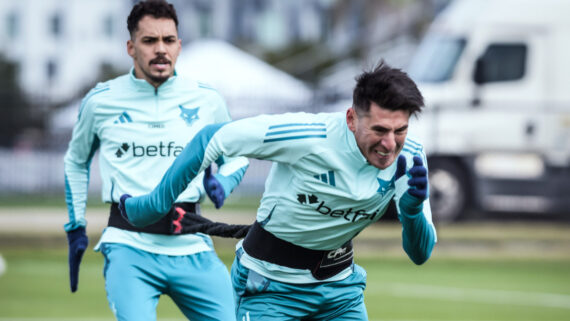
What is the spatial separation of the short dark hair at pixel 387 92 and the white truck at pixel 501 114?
12.5 metres

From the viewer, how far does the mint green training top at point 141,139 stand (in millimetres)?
5574

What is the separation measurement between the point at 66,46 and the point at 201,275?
231 feet

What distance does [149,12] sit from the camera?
19.0 ft

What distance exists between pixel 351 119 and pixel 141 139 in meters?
1.58

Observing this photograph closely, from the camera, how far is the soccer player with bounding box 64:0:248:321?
547 cm

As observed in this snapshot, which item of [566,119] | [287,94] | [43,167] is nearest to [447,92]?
[566,119]

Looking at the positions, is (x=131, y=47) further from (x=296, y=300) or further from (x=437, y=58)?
(x=437, y=58)

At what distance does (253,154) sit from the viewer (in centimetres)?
→ 461

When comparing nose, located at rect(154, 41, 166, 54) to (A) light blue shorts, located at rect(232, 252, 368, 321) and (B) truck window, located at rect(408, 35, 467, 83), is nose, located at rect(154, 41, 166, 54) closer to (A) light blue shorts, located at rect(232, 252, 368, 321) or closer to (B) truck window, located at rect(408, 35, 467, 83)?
(A) light blue shorts, located at rect(232, 252, 368, 321)

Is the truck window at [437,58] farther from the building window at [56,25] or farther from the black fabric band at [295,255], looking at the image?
the building window at [56,25]

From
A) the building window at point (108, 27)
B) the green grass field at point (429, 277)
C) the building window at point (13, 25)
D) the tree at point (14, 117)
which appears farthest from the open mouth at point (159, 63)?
the building window at point (13, 25)

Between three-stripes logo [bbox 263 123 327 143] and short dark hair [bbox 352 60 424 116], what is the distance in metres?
0.23

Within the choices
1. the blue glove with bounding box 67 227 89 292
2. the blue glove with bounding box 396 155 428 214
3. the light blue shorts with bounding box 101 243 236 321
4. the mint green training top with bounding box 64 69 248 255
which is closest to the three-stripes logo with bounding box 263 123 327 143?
the blue glove with bounding box 396 155 428 214

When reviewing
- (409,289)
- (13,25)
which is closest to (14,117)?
(409,289)
